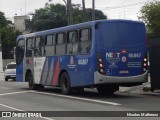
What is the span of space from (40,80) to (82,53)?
194 inches

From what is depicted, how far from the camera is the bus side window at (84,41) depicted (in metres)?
19.2

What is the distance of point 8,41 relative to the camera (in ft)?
299

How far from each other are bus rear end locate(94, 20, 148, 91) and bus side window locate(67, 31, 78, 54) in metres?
1.74

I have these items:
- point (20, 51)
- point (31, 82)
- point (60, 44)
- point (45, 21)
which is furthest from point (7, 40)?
point (60, 44)

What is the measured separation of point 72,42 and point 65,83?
2.05 m

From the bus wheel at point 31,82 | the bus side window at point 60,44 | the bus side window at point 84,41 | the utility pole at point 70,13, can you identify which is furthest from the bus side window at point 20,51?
the utility pole at point 70,13

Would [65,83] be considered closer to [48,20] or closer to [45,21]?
[48,20]

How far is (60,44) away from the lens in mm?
21594

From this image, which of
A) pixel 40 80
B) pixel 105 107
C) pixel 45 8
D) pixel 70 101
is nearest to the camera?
pixel 105 107

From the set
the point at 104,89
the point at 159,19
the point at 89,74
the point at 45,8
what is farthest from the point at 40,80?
the point at 45,8

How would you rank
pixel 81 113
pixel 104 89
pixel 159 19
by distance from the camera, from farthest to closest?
1. pixel 159 19
2. pixel 104 89
3. pixel 81 113

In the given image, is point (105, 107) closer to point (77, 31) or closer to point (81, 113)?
point (81, 113)

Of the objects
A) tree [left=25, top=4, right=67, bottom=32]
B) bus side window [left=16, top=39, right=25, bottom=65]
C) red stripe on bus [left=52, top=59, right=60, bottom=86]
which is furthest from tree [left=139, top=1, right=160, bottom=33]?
red stripe on bus [left=52, top=59, right=60, bottom=86]

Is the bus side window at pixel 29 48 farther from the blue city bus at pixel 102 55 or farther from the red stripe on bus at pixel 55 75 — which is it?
the blue city bus at pixel 102 55
